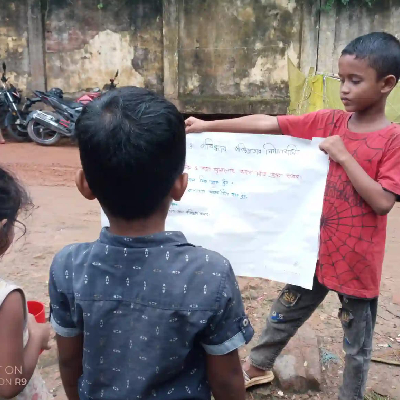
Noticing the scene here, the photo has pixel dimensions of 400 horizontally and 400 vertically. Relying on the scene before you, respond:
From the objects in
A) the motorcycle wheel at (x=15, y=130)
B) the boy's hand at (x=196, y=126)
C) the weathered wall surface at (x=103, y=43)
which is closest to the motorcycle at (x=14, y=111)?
the motorcycle wheel at (x=15, y=130)

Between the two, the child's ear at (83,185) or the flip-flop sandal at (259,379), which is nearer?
the child's ear at (83,185)

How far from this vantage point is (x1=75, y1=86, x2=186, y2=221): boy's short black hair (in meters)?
1.02

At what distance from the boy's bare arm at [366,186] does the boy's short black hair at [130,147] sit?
2.81ft

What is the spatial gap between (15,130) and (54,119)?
100 centimetres

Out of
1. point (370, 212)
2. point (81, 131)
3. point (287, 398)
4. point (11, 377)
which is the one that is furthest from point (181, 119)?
point (287, 398)

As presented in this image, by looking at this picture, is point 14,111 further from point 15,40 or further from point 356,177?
point 356,177

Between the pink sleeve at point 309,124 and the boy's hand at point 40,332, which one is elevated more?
the pink sleeve at point 309,124

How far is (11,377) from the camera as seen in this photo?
1.27m

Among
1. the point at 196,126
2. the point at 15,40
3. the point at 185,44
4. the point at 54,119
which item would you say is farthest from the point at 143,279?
the point at 15,40

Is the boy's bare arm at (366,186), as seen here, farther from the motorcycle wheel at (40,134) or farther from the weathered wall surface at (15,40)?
the weathered wall surface at (15,40)

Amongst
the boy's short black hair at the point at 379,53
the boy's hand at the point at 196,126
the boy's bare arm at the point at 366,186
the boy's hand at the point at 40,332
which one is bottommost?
the boy's hand at the point at 40,332

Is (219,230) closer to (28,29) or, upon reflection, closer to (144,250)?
(144,250)

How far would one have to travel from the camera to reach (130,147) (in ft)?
3.34

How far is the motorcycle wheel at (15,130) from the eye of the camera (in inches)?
340
